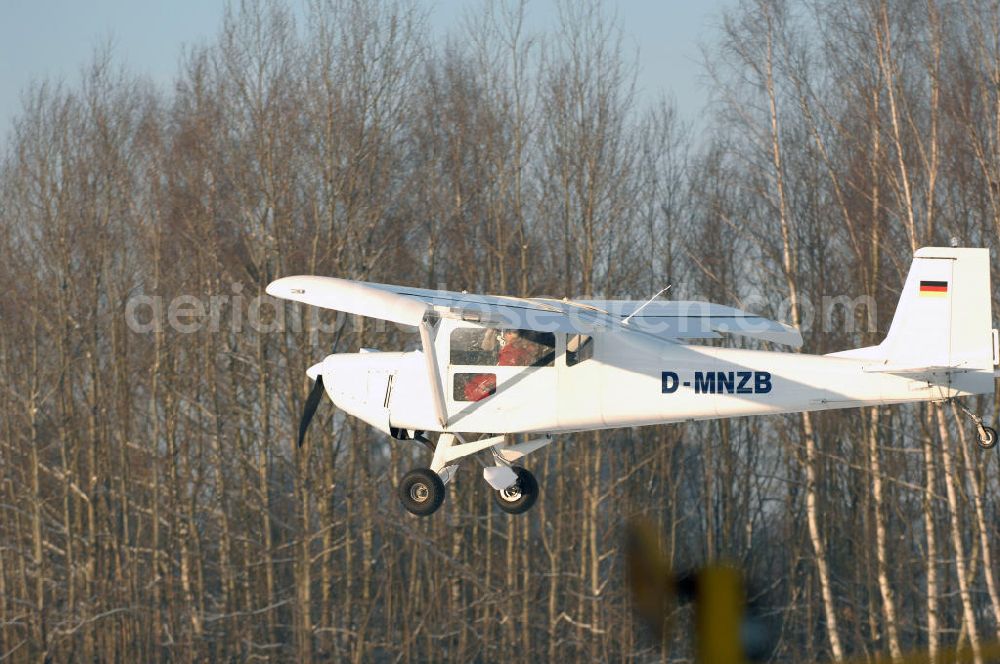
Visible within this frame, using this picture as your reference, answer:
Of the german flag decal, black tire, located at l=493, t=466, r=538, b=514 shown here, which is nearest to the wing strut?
black tire, located at l=493, t=466, r=538, b=514

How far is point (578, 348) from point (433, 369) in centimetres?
143

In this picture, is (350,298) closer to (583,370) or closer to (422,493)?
(583,370)

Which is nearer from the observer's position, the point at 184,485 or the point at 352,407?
the point at 352,407

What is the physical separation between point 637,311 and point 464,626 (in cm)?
1295

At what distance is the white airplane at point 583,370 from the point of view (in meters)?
11.4

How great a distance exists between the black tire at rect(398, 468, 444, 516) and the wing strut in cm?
74

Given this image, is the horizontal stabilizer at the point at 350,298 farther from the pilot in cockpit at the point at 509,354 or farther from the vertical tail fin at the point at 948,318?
the vertical tail fin at the point at 948,318

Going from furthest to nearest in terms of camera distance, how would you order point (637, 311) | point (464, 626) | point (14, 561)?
point (14, 561), point (464, 626), point (637, 311)

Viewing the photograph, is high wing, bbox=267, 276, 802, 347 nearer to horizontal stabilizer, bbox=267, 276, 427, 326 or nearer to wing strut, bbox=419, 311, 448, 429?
horizontal stabilizer, bbox=267, 276, 427, 326

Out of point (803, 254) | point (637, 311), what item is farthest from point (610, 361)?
point (803, 254)

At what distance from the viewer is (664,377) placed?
1231cm

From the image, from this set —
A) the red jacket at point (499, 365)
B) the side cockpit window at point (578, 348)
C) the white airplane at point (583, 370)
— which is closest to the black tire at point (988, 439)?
the white airplane at point (583, 370)

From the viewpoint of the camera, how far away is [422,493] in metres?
13.0

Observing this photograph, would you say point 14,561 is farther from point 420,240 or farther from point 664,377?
point 664,377
